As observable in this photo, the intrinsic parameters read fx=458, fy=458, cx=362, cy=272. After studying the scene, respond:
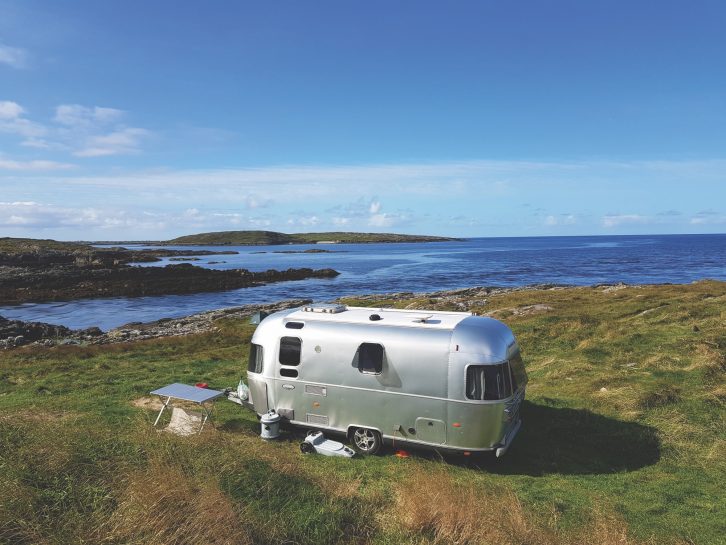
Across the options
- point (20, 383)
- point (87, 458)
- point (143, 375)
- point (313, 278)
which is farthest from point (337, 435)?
point (313, 278)

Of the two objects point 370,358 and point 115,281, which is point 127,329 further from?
point 115,281

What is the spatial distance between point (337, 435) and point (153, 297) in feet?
194

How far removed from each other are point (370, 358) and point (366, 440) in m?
2.03

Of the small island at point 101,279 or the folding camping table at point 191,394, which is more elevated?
the folding camping table at point 191,394

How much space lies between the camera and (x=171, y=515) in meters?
5.75

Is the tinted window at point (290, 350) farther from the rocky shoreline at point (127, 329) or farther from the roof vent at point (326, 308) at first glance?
the rocky shoreline at point (127, 329)

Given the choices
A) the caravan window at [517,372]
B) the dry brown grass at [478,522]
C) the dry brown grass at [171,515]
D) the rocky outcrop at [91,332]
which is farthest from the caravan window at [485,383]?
the rocky outcrop at [91,332]

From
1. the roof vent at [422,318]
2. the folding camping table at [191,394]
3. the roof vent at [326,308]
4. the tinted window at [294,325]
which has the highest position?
the roof vent at [326,308]

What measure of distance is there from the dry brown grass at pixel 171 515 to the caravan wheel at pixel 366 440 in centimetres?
508

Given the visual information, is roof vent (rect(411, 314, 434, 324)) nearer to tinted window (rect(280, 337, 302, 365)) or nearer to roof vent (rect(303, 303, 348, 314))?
roof vent (rect(303, 303, 348, 314))

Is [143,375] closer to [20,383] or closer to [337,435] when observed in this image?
[20,383]

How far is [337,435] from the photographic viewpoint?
1148cm

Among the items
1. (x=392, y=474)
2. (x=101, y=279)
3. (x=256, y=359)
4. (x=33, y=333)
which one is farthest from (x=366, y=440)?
(x=101, y=279)

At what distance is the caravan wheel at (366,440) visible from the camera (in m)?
10.9
